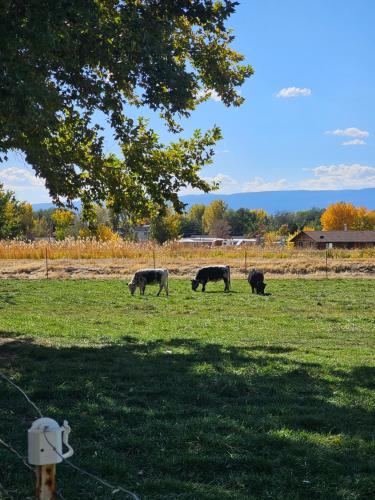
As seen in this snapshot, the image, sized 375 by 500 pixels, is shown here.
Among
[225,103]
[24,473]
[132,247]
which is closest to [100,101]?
[225,103]

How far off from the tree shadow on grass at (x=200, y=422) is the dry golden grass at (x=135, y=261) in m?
24.0

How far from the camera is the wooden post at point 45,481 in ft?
10.1

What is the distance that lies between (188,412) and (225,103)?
8729 millimetres

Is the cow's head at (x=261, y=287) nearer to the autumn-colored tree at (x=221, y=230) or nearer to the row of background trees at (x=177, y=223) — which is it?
the row of background trees at (x=177, y=223)

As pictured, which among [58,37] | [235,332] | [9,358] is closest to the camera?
[58,37]

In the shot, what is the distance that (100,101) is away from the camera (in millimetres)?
10961

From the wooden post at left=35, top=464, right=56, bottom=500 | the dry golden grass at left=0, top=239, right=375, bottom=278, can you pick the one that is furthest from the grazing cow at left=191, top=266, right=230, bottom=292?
the wooden post at left=35, top=464, right=56, bottom=500

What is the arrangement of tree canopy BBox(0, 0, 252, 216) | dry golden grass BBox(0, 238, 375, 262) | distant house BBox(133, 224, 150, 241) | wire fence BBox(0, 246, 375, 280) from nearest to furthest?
tree canopy BBox(0, 0, 252, 216) < wire fence BBox(0, 246, 375, 280) < dry golden grass BBox(0, 238, 375, 262) < distant house BBox(133, 224, 150, 241)

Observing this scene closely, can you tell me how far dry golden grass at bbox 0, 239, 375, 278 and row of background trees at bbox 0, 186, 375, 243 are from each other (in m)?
9.39

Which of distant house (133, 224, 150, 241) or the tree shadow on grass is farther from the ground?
distant house (133, 224, 150, 241)

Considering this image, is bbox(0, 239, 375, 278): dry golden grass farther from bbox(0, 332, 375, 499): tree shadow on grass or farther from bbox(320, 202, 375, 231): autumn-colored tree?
bbox(320, 202, 375, 231): autumn-colored tree

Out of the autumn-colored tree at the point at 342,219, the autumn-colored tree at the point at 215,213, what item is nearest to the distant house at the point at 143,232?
the autumn-colored tree at the point at 215,213

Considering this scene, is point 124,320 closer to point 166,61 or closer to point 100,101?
point 100,101

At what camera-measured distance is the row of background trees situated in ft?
267
